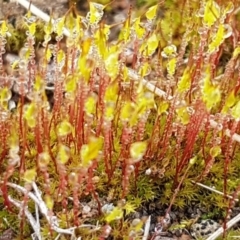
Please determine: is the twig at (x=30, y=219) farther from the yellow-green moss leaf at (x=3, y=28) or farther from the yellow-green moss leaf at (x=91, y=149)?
the yellow-green moss leaf at (x=3, y=28)

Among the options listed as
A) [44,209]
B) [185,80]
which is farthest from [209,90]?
[44,209]

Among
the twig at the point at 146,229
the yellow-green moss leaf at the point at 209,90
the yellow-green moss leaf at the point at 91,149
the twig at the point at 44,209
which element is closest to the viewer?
the yellow-green moss leaf at the point at 91,149

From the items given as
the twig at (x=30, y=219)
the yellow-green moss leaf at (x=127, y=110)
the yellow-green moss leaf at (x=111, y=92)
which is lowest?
the twig at (x=30, y=219)

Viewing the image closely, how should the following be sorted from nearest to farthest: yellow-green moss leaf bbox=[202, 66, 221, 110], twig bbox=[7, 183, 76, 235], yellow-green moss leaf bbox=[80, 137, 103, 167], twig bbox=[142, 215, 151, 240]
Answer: yellow-green moss leaf bbox=[80, 137, 103, 167] → yellow-green moss leaf bbox=[202, 66, 221, 110] → twig bbox=[7, 183, 76, 235] → twig bbox=[142, 215, 151, 240]

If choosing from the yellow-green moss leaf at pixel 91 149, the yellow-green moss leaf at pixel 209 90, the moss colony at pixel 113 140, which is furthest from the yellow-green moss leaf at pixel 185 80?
the yellow-green moss leaf at pixel 91 149

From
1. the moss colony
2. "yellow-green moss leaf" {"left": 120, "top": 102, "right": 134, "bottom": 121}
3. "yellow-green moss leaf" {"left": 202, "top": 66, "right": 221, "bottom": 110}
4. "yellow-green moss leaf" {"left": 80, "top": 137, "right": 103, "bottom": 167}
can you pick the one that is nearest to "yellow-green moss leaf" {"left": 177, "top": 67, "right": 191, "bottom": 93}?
the moss colony

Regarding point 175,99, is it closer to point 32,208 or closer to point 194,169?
point 194,169

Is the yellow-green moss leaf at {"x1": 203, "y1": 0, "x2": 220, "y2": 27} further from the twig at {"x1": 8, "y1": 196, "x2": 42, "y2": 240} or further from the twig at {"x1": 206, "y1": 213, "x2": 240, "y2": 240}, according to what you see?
the twig at {"x1": 8, "y1": 196, "x2": 42, "y2": 240}

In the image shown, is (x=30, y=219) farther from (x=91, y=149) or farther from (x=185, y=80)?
(x=185, y=80)

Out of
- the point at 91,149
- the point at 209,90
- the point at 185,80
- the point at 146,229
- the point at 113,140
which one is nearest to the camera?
the point at 91,149

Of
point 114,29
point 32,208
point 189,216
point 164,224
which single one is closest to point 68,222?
point 32,208

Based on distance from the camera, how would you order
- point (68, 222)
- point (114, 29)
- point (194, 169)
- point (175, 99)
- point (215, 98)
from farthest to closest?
point (114, 29) → point (194, 169) → point (175, 99) → point (68, 222) → point (215, 98)
